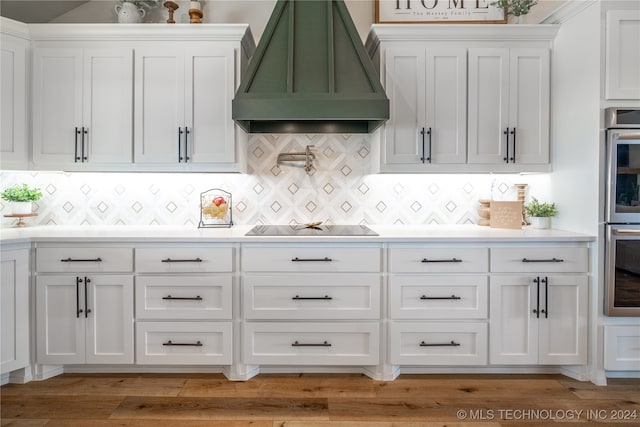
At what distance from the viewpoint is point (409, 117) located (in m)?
2.67

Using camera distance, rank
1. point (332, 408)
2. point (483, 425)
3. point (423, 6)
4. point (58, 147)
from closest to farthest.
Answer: point (483, 425)
point (332, 408)
point (58, 147)
point (423, 6)

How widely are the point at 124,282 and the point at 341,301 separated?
4.35 feet

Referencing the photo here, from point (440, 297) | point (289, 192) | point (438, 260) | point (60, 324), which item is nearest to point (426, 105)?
point (438, 260)

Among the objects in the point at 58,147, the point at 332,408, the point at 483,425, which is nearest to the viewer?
the point at 483,425

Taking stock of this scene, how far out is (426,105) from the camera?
2672mm

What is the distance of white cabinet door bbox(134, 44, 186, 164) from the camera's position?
2652 mm

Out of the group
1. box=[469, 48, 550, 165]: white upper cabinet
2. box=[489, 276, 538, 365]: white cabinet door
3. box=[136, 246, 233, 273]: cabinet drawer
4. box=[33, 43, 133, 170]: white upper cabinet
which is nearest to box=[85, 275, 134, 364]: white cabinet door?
box=[136, 246, 233, 273]: cabinet drawer

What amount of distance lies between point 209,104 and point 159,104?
341 millimetres

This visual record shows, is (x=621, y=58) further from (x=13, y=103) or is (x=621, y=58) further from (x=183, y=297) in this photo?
(x=13, y=103)

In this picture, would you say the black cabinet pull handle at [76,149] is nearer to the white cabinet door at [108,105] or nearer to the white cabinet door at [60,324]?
the white cabinet door at [108,105]

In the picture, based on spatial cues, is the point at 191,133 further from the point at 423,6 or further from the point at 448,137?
the point at 423,6

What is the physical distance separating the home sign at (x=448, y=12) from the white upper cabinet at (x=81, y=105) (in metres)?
2.01

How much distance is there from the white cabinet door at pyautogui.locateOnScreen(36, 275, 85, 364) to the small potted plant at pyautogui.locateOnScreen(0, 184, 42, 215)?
0.74 metres

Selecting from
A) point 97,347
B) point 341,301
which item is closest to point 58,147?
point 97,347
